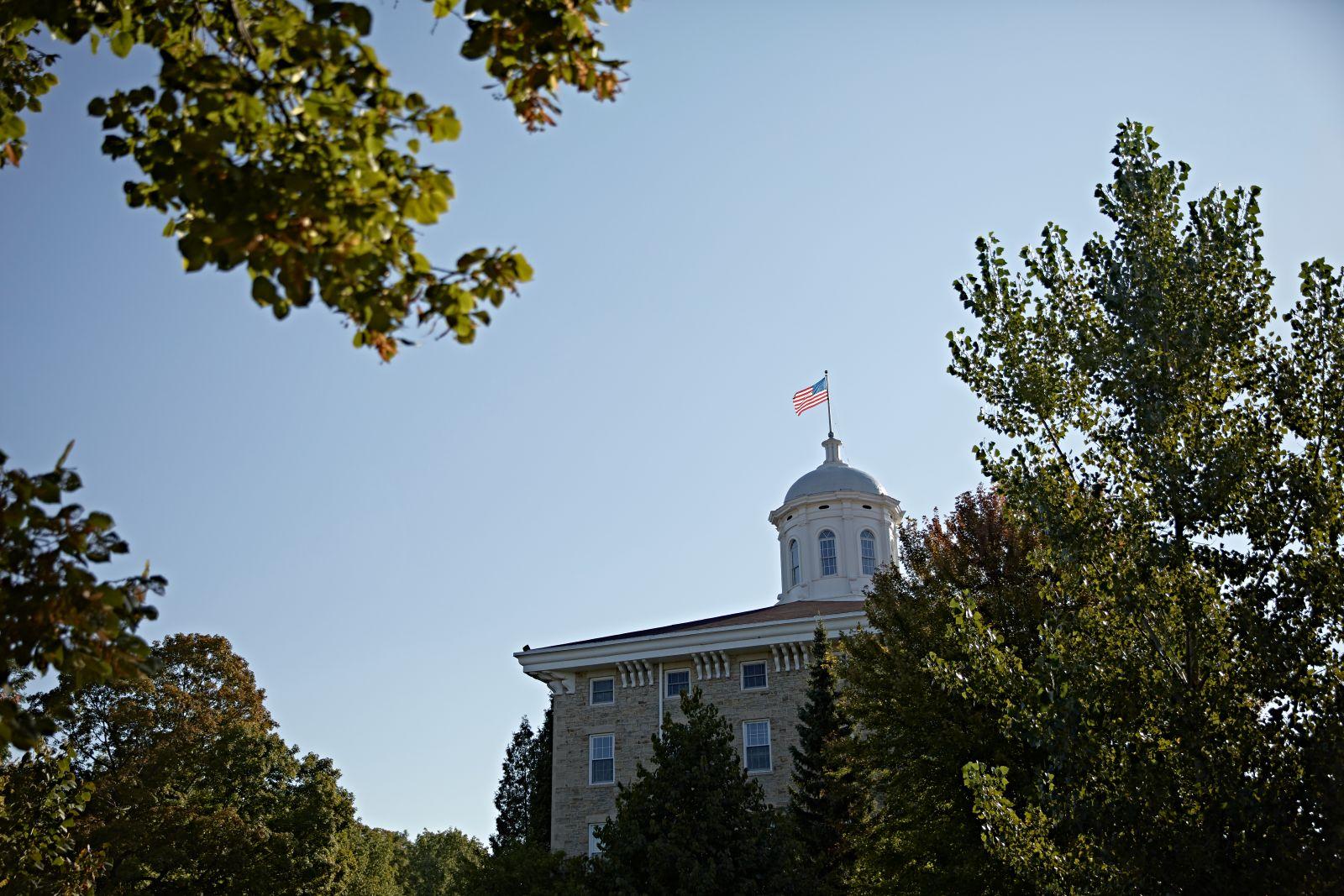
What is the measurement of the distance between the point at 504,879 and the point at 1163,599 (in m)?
19.9

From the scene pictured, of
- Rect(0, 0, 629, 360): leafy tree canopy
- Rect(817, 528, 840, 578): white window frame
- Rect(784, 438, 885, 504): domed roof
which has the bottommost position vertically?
Rect(0, 0, 629, 360): leafy tree canopy

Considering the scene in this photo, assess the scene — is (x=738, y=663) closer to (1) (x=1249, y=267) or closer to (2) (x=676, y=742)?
(2) (x=676, y=742)

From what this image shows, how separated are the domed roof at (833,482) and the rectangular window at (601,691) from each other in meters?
11.9

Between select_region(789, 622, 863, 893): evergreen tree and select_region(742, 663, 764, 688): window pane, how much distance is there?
432cm

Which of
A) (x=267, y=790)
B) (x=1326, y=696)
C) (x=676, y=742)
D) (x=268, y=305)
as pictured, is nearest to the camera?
(x=268, y=305)

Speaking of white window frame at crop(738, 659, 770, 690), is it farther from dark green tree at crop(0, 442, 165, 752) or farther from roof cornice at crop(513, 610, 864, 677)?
dark green tree at crop(0, 442, 165, 752)

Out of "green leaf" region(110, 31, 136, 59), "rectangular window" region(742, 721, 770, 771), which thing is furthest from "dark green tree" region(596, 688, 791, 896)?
"green leaf" region(110, 31, 136, 59)

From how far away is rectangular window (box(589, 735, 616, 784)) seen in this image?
129ft

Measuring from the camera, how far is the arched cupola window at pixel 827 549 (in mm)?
47062

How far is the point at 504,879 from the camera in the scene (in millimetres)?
27703

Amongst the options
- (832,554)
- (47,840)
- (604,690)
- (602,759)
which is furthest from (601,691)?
(47,840)

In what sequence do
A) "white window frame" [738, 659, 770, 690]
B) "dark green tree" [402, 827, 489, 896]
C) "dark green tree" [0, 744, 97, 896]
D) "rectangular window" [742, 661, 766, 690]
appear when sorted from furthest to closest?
"dark green tree" [402, 827, 489, 896] < "rectangular window" [742, 661, 766, 690] < "white window frame" [738, 659, 770, 690] < "dark green tree" [0, 744, 97, 896]

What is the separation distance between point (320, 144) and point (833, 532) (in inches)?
1729

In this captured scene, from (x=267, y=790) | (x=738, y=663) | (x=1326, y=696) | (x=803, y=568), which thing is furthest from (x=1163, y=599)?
(x=803, y=568)
